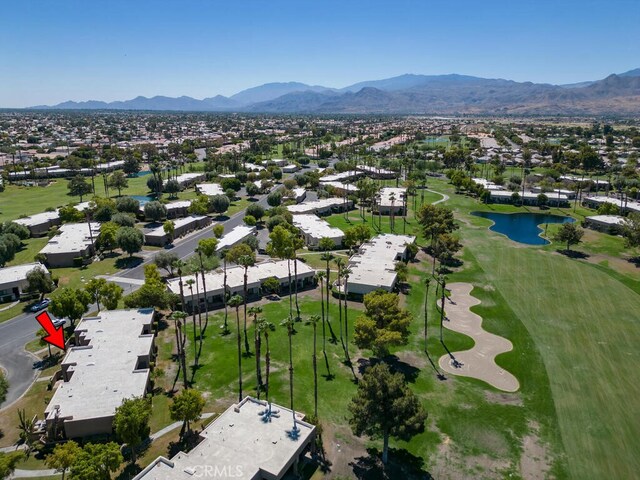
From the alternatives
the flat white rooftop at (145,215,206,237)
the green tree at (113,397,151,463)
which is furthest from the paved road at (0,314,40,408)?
the flat white rooftop at (145,215,206,237)

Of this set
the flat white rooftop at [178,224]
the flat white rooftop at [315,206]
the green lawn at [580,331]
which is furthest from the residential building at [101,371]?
the flat white rooftop at [315,206]

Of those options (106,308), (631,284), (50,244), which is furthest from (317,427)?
(50,244)

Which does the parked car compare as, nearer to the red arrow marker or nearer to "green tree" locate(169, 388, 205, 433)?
the red arrow marker

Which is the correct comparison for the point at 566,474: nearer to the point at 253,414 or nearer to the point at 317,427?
the point at 317,427

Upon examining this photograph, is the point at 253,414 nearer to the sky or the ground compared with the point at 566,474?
nearer to the sky

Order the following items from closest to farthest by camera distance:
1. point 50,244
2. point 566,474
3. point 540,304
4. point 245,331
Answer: point 566,474, point 245,331, point 540,304, point 50,244

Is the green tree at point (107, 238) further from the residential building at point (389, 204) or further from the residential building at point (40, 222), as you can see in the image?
the residential building at point (389, 204)
